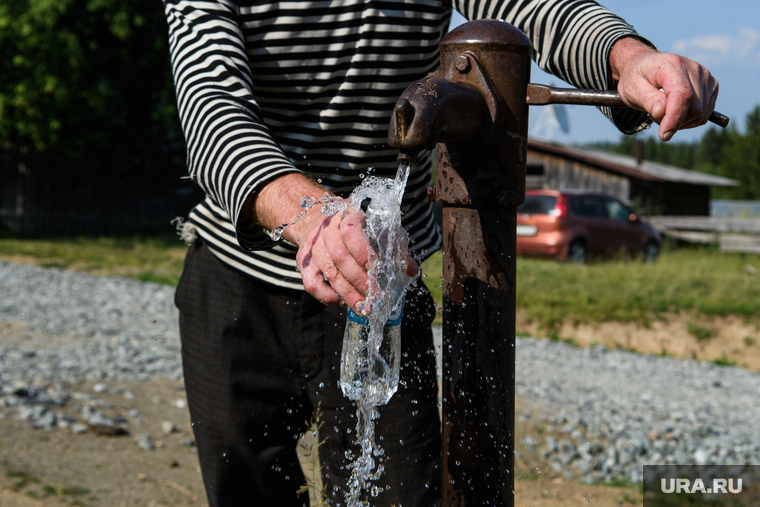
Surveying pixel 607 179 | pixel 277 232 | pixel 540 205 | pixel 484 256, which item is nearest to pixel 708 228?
pixel 607 179

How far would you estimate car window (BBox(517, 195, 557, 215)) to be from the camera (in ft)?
41.4

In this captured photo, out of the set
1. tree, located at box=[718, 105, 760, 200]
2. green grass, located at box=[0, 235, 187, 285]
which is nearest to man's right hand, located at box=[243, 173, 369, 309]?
green grass, located at box=[0, 235, 187, 285]

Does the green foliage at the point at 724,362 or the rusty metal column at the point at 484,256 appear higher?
the rusty metal column at the point at 484,256

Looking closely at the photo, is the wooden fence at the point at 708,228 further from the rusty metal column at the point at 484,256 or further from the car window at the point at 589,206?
the rusty metal column at the point at 484,256

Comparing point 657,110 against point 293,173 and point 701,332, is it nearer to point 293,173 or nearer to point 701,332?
point 293,173

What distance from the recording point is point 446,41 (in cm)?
108

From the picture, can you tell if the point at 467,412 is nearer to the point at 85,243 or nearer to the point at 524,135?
the point at 524,135

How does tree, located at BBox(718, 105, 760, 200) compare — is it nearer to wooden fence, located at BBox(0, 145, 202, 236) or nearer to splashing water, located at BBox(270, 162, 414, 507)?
wooden fence, located at BBox(0, 145, 202, 236)

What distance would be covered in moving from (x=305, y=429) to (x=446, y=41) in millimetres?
989

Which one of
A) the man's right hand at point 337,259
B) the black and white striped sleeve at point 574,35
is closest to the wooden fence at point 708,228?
the black and white striped sleeve at point 574,35

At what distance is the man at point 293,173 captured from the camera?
1188 mm

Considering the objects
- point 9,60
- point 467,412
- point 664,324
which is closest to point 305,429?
point 467,412

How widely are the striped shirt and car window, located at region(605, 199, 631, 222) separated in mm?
13262

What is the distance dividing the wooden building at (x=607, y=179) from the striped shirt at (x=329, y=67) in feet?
64.5
